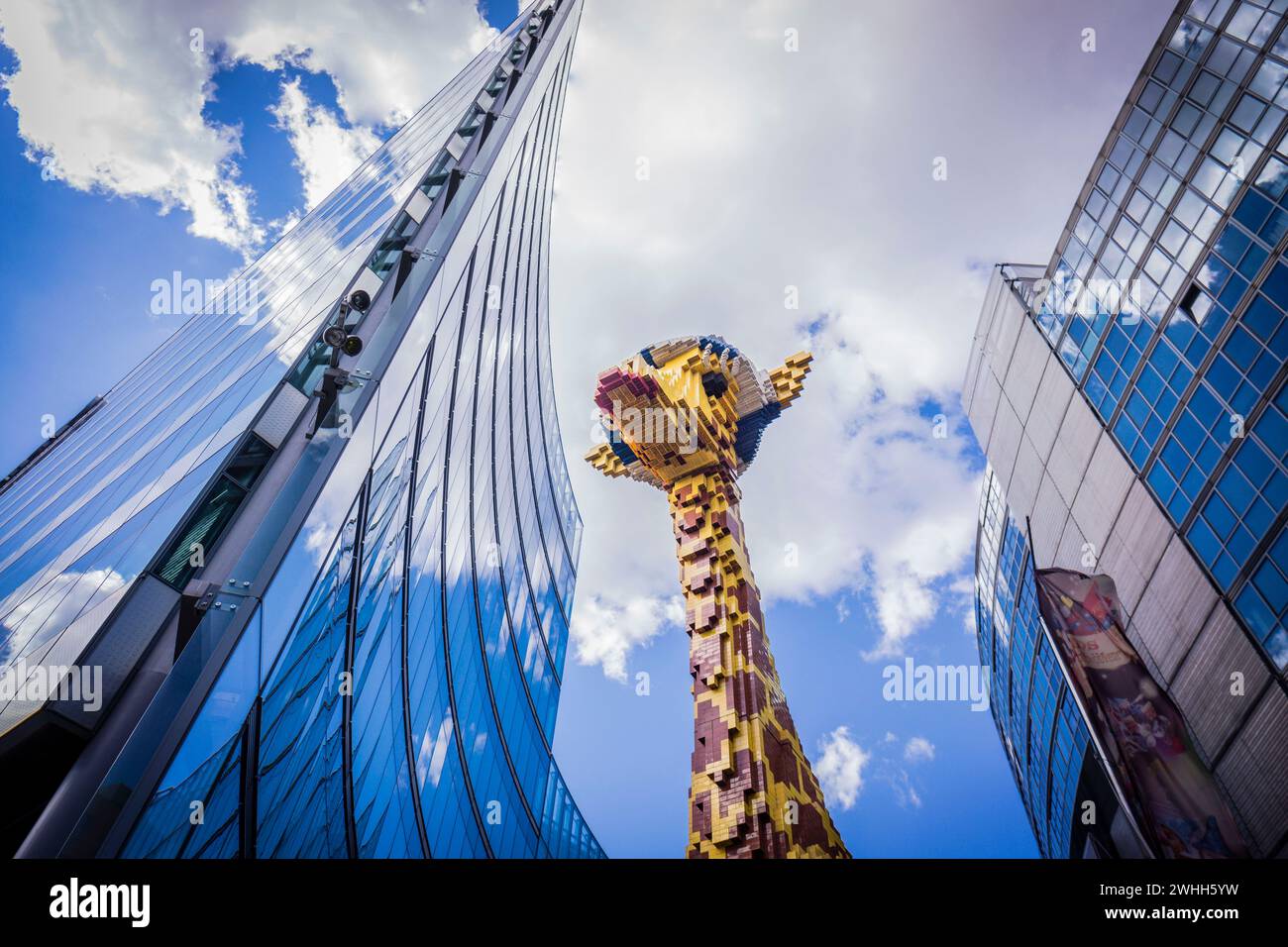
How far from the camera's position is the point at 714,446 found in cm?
3061

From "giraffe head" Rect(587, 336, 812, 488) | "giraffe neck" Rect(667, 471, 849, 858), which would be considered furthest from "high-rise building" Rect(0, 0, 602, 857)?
"giraffe neck" Rect(667, 471, 849, 858)

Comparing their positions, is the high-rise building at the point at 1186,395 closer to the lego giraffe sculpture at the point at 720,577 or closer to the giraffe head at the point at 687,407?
the lego giraffe sculpture at the point at 720,577

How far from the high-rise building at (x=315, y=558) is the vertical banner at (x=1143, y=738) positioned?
1511cm

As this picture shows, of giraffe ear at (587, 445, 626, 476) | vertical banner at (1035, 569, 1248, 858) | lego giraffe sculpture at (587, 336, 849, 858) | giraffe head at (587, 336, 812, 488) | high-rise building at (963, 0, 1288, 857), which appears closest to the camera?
vertical banner at (1035, 569, 1248, 858)

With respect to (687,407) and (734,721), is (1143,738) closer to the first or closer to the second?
A: (734,721)

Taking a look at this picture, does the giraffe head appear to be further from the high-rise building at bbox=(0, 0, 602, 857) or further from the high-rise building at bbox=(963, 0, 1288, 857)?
the high-rise building at bbox=(963, 0, 1288, 857)

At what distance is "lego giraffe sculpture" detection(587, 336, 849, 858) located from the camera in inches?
792

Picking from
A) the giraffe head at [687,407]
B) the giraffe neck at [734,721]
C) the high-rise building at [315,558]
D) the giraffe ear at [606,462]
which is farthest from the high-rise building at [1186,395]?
the giraffe ear at [606,462]

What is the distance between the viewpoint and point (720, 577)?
1056 inches

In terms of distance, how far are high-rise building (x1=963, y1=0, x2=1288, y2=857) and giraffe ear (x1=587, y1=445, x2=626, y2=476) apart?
19931 millimetres

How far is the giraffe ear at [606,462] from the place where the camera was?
34219mm

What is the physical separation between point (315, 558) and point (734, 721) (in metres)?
17.0
